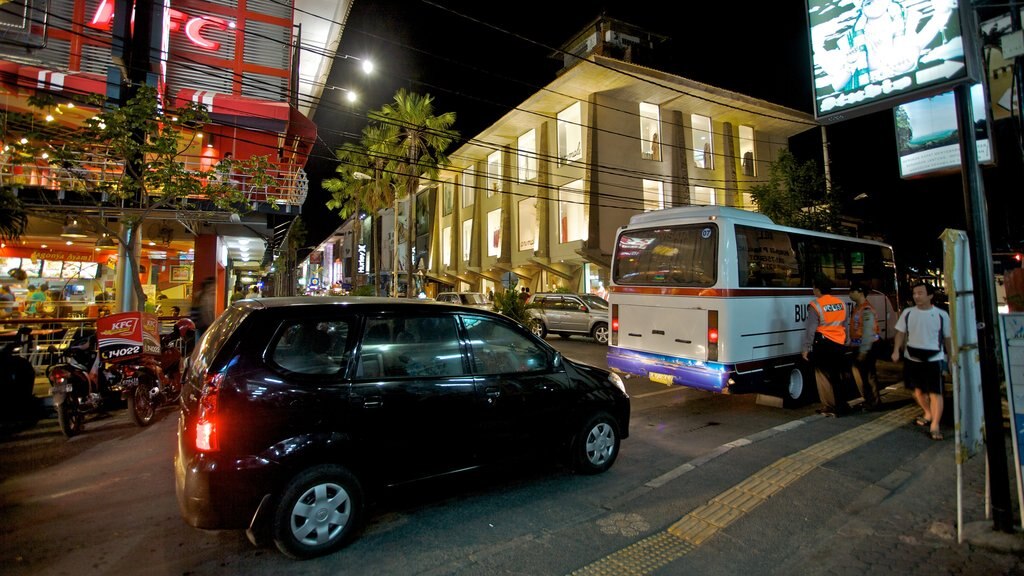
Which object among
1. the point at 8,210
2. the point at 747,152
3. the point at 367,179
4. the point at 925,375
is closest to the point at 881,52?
the point at 925,375

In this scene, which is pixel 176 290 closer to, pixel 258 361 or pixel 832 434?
pixel 258 361

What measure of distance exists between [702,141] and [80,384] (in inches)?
1227

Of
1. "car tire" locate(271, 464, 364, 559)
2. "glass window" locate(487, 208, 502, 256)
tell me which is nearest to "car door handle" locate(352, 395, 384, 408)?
"car tire" locate(271, 464, 364, 559)

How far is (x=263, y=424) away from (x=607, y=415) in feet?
10.2

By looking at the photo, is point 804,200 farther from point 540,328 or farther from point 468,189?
point 468,189

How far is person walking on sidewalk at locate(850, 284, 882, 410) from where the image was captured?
7.50 m

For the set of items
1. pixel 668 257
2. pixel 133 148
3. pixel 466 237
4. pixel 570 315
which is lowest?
pixel 570 315

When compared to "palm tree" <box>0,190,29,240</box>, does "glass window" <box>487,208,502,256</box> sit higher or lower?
higher

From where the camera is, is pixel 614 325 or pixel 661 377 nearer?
pixel 661 377

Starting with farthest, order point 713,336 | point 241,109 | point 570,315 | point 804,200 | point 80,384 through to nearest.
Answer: point 804,200
point 570,315
point 241,109
point 713,336
point 80,384

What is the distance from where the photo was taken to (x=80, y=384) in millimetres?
6598

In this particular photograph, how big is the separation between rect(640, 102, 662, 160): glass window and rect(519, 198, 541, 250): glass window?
7451mm

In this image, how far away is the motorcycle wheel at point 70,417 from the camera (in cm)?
617

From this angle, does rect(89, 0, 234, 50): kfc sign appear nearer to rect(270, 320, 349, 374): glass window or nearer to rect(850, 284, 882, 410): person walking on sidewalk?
rect(270, 320, 349, 374): glass window
